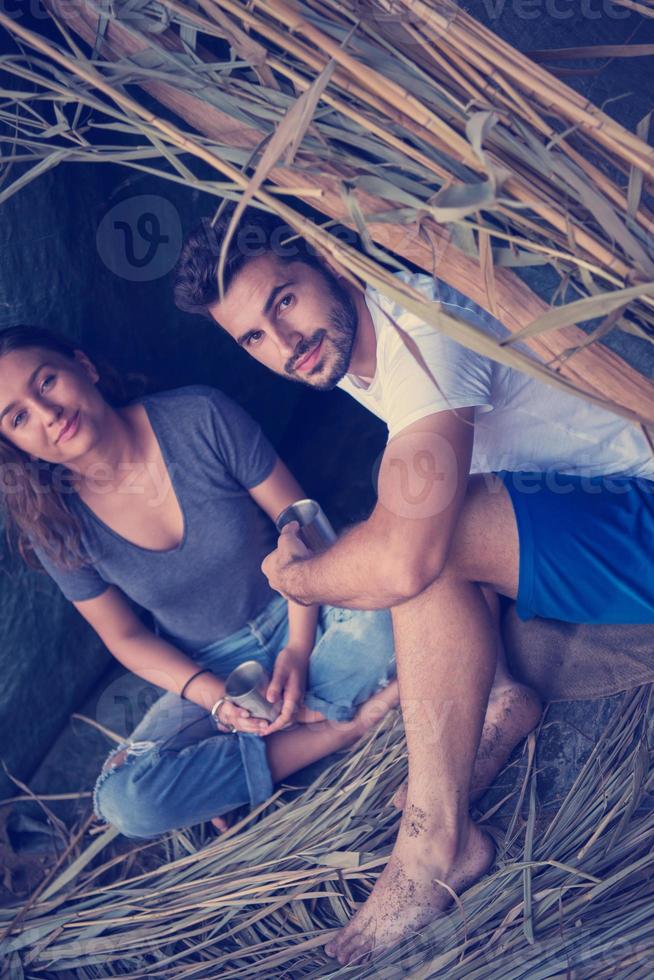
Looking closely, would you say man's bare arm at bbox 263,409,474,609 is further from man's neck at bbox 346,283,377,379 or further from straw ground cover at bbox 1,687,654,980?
straw ground cover at bbox 1,687,654,980

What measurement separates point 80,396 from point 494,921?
1153 millimetres

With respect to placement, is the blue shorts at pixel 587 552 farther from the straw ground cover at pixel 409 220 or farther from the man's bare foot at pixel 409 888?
the man's bare foot at pixel 409 888

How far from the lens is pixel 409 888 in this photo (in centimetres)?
147

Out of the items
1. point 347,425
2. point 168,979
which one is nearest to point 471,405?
point 347,425

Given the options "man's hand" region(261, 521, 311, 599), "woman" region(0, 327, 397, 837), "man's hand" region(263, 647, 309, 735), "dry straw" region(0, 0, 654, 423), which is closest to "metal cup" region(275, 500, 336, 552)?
"man's hand" region(261, 521, 311, 599)

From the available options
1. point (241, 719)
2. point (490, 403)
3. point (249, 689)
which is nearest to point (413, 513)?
point (490, 403)

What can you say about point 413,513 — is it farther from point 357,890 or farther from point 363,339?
point 357,890

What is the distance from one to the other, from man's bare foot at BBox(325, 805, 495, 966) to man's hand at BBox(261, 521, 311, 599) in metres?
0.45

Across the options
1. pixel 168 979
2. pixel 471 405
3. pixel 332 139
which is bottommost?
pixel 168 979

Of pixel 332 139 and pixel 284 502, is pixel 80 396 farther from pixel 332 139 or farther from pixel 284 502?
pixel 332 139

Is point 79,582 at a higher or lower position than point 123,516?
lower

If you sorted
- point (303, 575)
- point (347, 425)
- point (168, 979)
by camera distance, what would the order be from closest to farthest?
point (303, 575)
point (168, 979)
point (347, 425)

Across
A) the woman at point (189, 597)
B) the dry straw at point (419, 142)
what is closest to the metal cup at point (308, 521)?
the woman at point (189, 597)

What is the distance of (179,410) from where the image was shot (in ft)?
5.98
